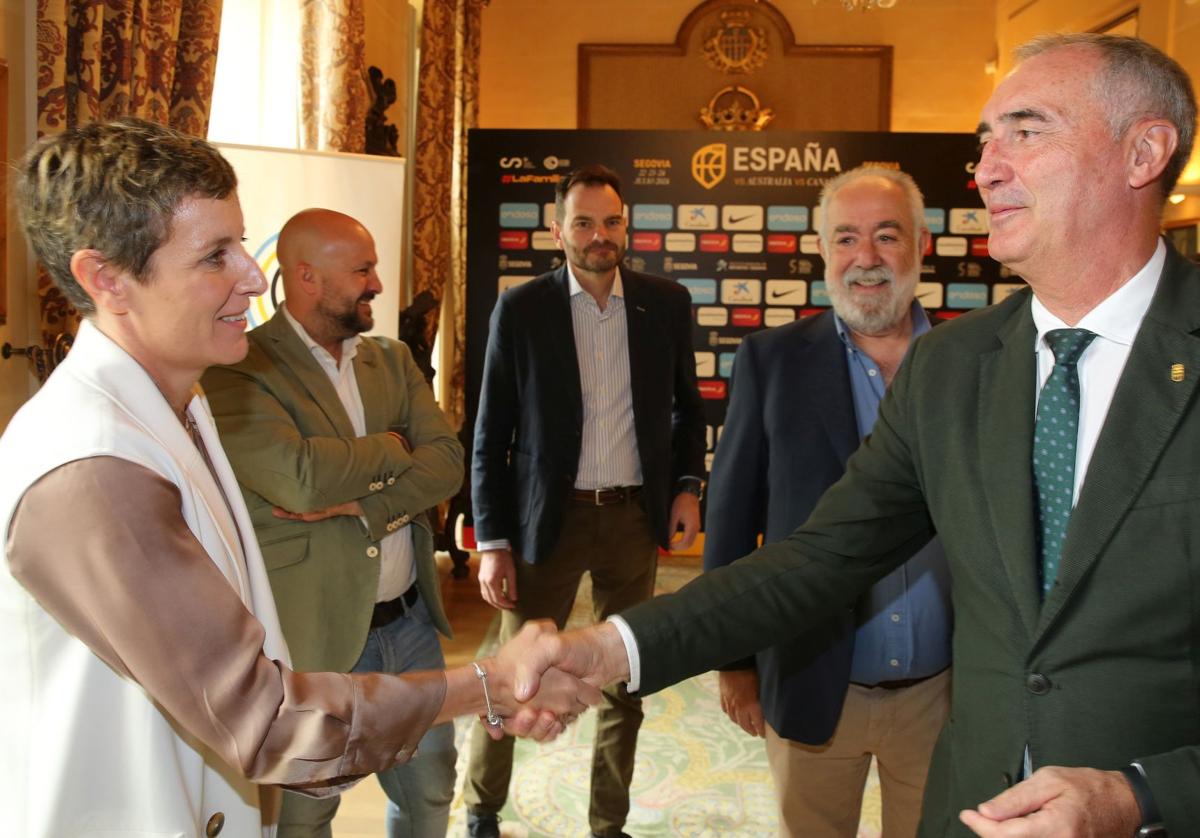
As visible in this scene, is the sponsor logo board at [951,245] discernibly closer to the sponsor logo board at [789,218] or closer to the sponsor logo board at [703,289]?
the sponsor logo board at [789,218]

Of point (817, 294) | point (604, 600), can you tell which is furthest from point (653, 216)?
point (604, 600)

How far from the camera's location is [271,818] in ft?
6.31

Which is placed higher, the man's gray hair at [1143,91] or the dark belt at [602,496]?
the man's gray hair at [1143,91]

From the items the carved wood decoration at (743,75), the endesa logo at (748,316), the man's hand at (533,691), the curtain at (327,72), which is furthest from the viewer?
the carved wood decoration at (743,75)

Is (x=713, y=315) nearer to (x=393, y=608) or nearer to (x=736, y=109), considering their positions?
(x=736, y=109)

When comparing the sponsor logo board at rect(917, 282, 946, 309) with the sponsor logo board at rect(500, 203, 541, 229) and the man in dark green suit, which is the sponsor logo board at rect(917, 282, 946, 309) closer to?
the sponsor logo board at rect(500, 203, 541, 229)

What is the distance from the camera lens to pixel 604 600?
3662mm

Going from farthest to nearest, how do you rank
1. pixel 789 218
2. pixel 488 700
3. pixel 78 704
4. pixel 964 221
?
pixel 789 218 < pixel 964 221 < pixel 488 700 < pixel 78 704

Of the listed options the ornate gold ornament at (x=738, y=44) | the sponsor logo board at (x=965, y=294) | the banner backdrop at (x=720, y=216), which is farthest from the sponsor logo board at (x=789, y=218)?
the ornate gold ornament at (x=738, y=44)

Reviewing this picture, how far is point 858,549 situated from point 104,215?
4.58 ft

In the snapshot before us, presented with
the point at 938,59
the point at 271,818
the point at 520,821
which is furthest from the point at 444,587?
the point at 938,59

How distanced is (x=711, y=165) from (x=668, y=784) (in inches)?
172

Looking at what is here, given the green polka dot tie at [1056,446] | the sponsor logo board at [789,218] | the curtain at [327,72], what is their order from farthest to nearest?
the sponsor logo board at [789,218] < the curtain at [327,72] < the green polka dot tie at [1056,446]

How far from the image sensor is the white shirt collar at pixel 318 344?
2773 millimetres
